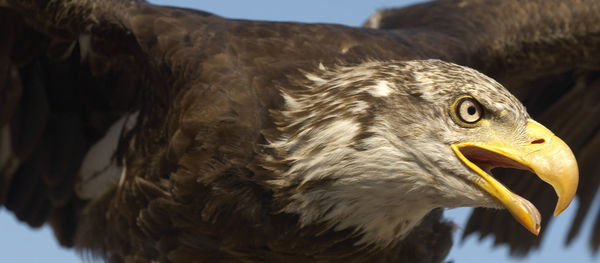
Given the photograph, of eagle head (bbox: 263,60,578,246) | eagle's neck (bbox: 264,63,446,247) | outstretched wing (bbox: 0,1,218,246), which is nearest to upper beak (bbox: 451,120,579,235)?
eagle head (bbox: 263,60,578,246)

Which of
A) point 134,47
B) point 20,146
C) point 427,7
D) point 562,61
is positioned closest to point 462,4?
point 427,7

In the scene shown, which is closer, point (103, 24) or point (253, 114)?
point (253, 114)

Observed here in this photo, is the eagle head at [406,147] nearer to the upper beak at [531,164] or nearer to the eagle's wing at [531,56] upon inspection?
the upper beak at [531,164]

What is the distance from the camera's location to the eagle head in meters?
3.94

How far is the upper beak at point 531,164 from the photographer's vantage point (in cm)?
384

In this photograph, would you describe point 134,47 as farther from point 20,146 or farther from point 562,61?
point 562,61

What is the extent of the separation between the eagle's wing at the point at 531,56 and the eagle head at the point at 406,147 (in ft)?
4.60

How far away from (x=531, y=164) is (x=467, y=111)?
33 cm

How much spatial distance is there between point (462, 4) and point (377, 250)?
2662 mm

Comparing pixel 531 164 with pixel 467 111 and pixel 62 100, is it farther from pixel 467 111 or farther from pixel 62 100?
pixel 62 100

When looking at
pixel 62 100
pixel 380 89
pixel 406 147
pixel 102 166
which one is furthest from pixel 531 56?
pixel 62 100

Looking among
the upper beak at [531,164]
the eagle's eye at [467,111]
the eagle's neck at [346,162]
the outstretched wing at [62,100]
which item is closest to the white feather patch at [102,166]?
the outstretched wing at [62,100]

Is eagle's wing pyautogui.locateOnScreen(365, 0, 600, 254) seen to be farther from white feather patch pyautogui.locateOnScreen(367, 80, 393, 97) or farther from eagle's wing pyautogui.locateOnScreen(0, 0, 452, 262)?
white feather patch pyautogui.locateOnScreen(367, 80, 393, 97)

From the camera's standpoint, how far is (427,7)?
6762mm
